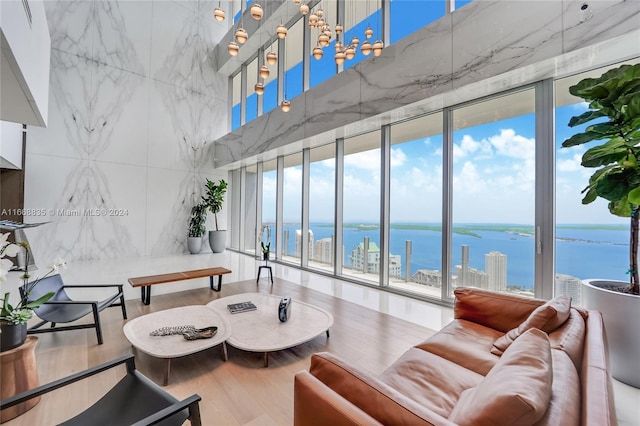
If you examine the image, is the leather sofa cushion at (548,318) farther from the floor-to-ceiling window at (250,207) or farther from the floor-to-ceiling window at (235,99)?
the floor-to-ceiling window at (235,99)

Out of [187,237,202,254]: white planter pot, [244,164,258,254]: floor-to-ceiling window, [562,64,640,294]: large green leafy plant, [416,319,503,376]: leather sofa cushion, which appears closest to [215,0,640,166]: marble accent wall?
[562,64,640,294]: large green leafy plant

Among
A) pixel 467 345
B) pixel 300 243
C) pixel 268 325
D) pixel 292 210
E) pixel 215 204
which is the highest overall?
pixel 215 204

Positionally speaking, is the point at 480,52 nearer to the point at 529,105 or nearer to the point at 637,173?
the point at 529,105

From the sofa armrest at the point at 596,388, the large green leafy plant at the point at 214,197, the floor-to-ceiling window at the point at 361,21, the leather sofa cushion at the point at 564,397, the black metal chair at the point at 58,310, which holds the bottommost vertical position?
the black metal chair at the point at 58,310

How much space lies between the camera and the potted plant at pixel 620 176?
2.13m

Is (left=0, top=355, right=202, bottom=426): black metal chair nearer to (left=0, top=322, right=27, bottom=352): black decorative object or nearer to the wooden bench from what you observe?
(left=0, top=322, right=27, bottom=352): black decorative object

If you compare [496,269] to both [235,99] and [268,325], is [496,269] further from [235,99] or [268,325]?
[235,99]

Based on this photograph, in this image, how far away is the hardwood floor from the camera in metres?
1.91

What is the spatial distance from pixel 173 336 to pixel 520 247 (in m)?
4.03

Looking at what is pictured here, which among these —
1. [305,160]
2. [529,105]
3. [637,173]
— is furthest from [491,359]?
[305,160]

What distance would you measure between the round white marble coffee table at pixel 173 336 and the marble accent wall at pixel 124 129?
6.04 metres

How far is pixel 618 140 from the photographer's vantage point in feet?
7.40

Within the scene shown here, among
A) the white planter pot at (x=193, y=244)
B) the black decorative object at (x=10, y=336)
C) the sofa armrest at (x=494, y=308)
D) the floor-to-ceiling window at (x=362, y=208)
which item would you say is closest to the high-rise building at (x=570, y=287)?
the sofa armrest at (x=494, y=308)

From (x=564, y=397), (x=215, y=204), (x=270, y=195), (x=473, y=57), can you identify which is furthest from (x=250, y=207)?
(x=564, y=397)
